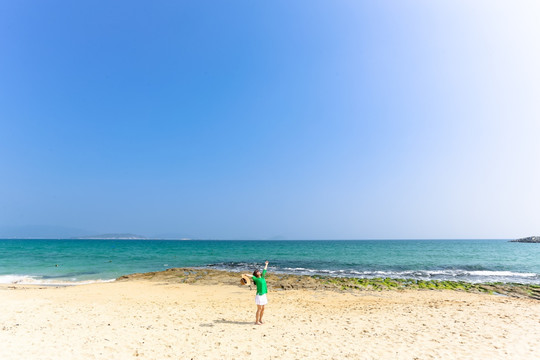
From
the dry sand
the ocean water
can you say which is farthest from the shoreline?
the ocean water

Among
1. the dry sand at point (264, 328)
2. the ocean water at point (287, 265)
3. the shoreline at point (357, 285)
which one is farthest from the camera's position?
the ocean water at point (287, 265)

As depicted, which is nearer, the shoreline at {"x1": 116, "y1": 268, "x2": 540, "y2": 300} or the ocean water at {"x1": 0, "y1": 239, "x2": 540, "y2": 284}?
the shoreline at {"x1": 116, "y1": 268, "x2": 540, "y2": 300}

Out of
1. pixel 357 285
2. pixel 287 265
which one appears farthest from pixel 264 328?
pixel 287 265

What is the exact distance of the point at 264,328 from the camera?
472 inches

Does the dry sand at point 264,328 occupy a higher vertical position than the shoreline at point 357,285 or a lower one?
higher

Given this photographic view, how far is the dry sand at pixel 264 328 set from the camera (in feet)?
30.3

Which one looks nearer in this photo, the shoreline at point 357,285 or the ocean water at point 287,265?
the shoreline at point 357,285

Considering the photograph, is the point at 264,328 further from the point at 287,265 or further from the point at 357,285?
the point at 287,265

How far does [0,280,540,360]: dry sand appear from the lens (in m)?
9.23

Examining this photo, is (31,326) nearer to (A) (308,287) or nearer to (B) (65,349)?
(B) (65,349)

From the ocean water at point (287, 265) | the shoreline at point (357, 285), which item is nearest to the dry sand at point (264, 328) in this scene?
the shoreline at point (357, 285)

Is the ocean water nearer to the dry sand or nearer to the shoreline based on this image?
the shoreline

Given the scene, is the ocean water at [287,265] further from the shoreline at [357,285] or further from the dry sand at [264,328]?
the dry sand at [264,328]

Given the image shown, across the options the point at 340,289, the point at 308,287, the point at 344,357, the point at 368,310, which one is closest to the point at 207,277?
the point at 308,287
